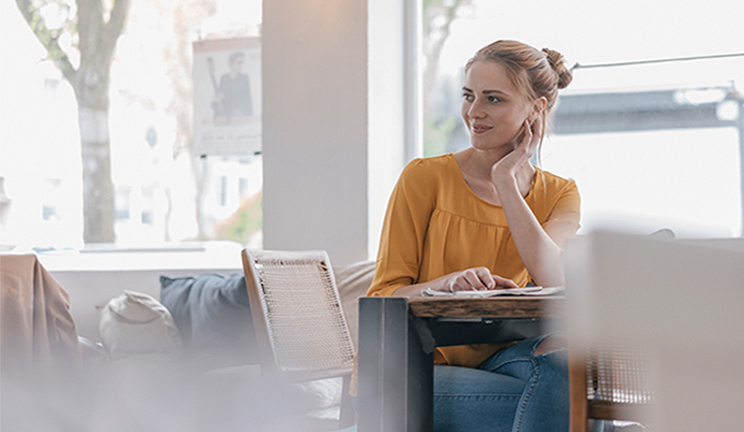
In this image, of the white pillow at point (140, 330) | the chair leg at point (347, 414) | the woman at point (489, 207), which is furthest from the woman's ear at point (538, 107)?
the white pillow at point (140, 330)

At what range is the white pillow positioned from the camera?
2.80 metres

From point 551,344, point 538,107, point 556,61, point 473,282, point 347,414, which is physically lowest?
point 347,414

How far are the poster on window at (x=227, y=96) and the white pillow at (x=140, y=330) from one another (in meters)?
1.04

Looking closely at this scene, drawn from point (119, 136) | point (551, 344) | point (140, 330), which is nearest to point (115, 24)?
point (119, 136)

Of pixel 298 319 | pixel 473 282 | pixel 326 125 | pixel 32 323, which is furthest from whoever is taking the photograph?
pixel 326 125

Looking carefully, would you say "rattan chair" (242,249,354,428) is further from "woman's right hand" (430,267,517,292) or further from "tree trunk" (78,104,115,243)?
"tree trunk" (78,104,115,243)

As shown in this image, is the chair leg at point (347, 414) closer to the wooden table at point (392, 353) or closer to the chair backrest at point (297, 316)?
the chair backrest at point (297, 316)

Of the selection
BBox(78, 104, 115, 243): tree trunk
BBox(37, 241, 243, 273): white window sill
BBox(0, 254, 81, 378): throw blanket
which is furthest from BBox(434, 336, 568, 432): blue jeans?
BBox(78, 104, 115, 243): tree trunk

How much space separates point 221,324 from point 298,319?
852 millimetres

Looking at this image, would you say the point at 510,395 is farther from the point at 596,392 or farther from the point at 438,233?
the point at 438,233

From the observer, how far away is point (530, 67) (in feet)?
6.10

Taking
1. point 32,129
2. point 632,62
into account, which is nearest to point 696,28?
point 632,62

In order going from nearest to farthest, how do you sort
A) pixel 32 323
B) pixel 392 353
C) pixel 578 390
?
pixel 578 390 → pixel 392 353 → pixel 32 323

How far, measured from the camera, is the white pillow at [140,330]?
280 centimetres
